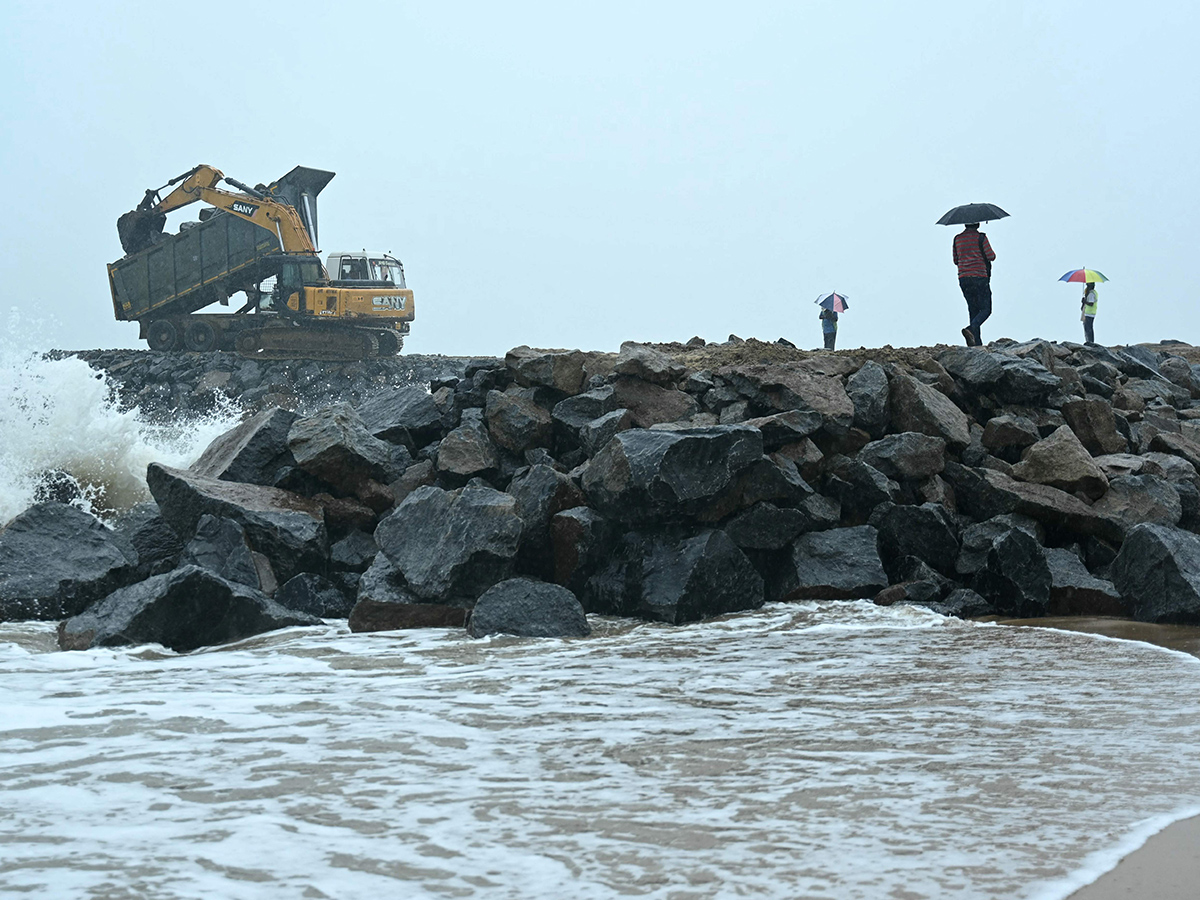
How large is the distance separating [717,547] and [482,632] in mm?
1507

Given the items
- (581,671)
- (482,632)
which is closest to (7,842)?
(581,671)

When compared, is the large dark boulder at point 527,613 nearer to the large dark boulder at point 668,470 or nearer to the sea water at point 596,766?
the sea water at point 596,766

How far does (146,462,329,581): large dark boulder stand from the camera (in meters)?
6.33

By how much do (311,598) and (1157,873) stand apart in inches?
197

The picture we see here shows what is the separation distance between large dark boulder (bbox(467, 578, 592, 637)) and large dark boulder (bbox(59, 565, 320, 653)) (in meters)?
1.21

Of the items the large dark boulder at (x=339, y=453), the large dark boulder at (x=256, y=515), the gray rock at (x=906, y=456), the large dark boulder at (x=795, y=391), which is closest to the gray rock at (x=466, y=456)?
the large dark boulder at (x=339, y=453)

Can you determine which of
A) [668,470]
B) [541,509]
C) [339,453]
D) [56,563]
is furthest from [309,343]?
[668,470]

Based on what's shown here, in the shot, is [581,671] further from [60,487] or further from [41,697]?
[60,487]

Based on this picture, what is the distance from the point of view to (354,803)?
2.68m

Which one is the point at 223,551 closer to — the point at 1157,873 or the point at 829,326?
the point at 1157,873

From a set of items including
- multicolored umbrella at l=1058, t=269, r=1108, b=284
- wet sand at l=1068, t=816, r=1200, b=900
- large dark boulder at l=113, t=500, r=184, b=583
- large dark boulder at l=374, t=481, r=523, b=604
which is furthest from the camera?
multicolored umbrella at l=1058, t=269, r=1108, b=284

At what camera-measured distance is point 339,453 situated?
691cm

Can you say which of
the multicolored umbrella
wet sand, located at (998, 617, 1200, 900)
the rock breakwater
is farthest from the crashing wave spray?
the multicolored umbrella

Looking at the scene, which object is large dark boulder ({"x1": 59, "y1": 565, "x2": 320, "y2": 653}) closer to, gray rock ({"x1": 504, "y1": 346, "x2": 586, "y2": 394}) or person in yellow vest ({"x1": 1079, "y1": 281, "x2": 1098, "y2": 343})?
gray rock ({"x1": 504, "y1": 346, "x2": 586, "y2": 394})
